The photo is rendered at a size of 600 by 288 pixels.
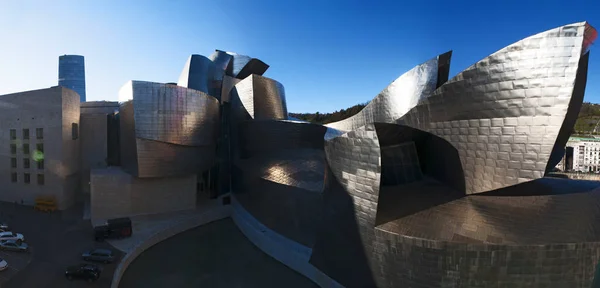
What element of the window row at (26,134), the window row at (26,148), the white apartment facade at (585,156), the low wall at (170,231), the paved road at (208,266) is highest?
the window row at (26,134)

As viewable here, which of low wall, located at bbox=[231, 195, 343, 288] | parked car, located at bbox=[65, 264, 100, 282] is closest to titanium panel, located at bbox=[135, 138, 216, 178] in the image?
low wall, located at bbox=[231, 195, 343, 288]

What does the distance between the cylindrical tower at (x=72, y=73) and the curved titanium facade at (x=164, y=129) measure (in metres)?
93.5

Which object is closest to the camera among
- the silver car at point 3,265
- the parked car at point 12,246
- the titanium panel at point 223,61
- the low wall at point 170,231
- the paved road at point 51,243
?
the paved road at point 51,243

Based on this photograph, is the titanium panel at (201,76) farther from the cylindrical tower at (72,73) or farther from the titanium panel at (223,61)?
the cylindrical tower at (72,73)

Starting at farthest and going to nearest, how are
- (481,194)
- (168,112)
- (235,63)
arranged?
(235,63)
(168,112)
(481,194)

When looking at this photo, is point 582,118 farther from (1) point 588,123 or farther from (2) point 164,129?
Answer: (2) point 164,129

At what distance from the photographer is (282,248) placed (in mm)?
13078

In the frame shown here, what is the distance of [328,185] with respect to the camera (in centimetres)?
1036

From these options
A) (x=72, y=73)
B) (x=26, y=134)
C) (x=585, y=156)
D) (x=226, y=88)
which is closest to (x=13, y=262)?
(x=26, y=134)

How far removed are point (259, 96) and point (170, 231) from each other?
36.6 ft

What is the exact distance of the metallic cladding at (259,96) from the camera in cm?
2127

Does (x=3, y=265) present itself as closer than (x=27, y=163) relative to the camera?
Yes

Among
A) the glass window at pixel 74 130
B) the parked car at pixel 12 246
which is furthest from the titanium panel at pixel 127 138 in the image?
the parked car at pixel 12 246

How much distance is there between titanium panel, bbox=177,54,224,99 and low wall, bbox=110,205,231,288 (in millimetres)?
14242
